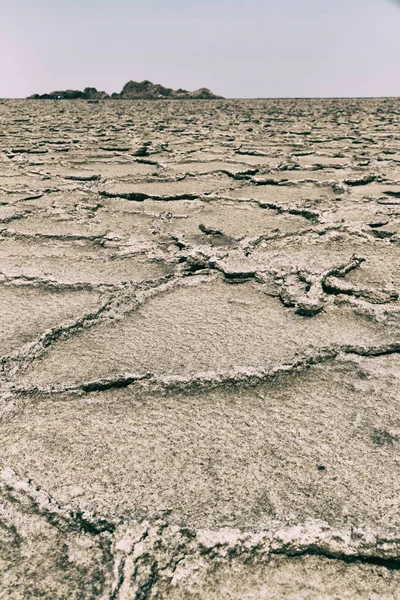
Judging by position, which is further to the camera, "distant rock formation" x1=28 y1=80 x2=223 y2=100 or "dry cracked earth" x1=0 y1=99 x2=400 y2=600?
"distant rock formation" x1=28 y1=80 x2=223 y2=100

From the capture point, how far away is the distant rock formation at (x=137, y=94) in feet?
47.6

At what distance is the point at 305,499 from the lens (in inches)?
24.7

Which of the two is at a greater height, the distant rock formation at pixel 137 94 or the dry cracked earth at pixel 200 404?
the distant rock formation at pixel 137 94

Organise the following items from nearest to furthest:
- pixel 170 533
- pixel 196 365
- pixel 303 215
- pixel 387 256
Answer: pixel 170 533
pixel 196 365
pixel 387 256
pixel 303 215

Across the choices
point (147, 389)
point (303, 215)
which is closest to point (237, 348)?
point (147, 389)

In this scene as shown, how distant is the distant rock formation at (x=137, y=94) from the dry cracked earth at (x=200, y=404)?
1368 centimetres

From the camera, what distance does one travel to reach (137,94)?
1516 cm

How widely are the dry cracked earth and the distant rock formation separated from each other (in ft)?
44.9

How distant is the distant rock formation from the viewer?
14.5 m

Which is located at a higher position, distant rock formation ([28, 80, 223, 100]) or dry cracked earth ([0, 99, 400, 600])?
distant rock formation ([28, 80, 223, 100])

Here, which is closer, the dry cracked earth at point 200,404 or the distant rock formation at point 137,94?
the dry cracked earth at point 200,404

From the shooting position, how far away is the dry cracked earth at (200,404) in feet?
1.80

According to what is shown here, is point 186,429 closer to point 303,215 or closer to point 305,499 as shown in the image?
point 305,499

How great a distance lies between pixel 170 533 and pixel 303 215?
4.80 ft
